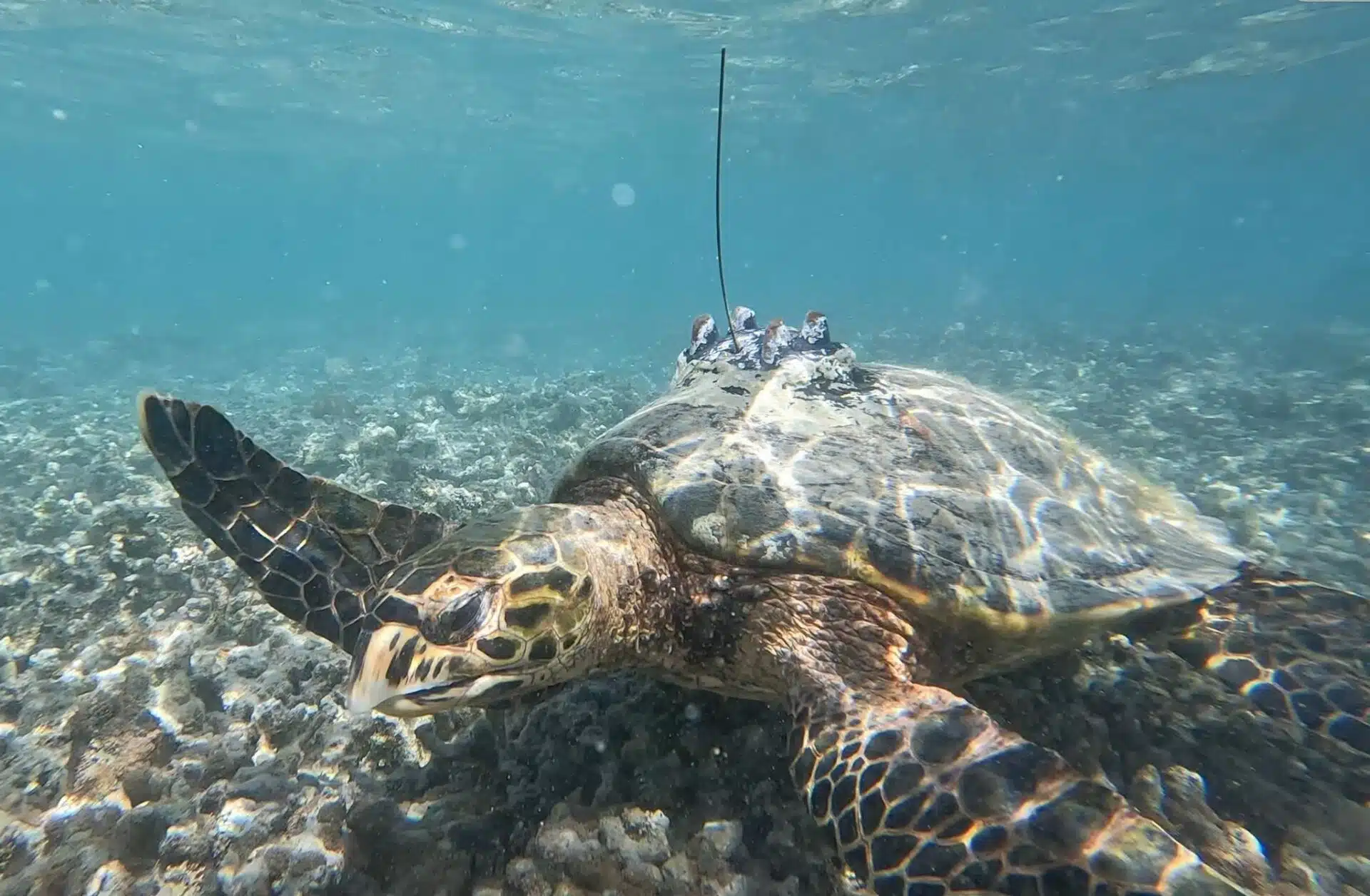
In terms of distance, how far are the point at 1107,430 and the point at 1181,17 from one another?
21259 mm

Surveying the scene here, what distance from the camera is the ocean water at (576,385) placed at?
2.79 m

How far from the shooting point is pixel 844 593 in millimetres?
2971

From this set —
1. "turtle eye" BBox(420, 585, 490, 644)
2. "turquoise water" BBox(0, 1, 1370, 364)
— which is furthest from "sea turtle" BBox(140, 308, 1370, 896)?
"turquoise water" BBox(0, 1, 1370, 364)

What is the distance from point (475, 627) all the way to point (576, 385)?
15.1 meters

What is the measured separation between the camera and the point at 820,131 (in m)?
44.9

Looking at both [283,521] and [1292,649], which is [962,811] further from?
[283,521]

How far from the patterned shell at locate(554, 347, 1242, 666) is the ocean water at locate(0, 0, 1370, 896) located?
62cm

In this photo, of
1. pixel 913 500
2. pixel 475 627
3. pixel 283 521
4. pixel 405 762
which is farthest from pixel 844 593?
pixel 283 521

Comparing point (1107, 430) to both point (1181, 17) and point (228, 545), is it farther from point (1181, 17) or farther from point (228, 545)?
point (1181, 17)

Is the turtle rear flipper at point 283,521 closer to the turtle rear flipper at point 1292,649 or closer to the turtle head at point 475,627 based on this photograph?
the turtle head at point 475,627

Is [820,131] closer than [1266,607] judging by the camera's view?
No

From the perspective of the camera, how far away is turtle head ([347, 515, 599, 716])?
230 cm

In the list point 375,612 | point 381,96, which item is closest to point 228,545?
point 375,612

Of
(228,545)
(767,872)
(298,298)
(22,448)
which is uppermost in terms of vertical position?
(228,545)
